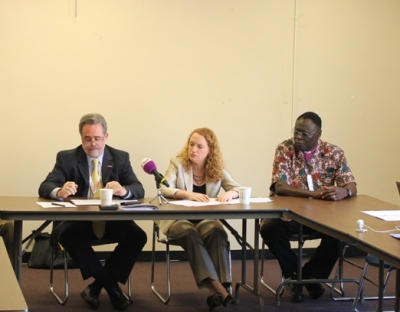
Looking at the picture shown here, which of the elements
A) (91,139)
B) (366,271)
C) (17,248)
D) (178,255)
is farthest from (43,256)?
(366,271)

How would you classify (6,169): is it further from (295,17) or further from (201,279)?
(295,17)

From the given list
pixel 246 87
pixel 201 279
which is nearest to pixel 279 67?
pixel 246 87

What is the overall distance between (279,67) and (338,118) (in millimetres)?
743

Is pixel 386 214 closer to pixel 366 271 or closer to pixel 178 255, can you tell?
pixel 366 271

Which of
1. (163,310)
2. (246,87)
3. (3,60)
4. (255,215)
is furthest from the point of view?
(246,87)

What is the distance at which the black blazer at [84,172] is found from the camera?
→ 15.2 ft

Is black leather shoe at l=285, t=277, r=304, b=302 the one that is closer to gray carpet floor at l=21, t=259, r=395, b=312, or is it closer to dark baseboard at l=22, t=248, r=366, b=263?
gray carpet floor at l=21, t=259, r=395, b=312

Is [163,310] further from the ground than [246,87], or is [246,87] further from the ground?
[246,87]

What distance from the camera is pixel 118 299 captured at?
14.7 feet

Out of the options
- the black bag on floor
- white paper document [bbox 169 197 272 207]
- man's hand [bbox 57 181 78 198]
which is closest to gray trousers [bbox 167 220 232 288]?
white paper document [bbox 169 197 272 207]

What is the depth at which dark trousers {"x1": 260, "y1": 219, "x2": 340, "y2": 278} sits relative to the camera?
189 inches

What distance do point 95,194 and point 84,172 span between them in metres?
0.17

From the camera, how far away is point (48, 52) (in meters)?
5.66

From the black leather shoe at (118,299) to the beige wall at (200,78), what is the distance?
1550 mm
